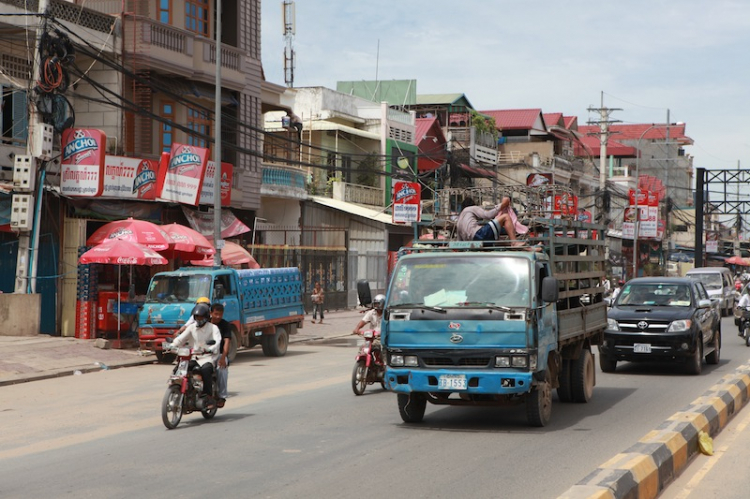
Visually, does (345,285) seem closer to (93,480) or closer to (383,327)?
(383,327)

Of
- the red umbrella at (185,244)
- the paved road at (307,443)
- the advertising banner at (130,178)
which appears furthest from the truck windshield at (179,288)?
the advertising banner at (130,178)

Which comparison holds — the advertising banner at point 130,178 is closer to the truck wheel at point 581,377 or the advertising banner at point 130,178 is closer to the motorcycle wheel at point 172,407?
the motorcycle wheel at point 172,407

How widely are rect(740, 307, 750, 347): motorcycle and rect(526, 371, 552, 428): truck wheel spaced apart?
1558cm

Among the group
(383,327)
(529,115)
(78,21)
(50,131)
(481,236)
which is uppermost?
(529,115)

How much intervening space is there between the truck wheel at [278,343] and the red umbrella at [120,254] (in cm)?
322

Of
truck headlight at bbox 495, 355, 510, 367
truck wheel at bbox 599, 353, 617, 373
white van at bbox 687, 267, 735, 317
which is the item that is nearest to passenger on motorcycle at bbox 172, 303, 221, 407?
truck headlight at bbox 495, 355, 510, 367

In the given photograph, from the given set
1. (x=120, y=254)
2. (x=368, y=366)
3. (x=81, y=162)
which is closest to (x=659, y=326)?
(x=368, y=366)

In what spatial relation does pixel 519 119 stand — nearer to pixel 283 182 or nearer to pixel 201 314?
pixel 283 182

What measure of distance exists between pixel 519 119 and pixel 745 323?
44.2 metres

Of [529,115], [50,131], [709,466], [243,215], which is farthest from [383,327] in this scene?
[529,115]

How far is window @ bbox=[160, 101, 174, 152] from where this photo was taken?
28484 mm

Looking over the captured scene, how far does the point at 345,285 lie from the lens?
41.3 m

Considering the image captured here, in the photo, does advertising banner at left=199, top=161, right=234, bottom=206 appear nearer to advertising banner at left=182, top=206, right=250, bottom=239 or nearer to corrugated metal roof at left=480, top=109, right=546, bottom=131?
advertising banner at left=182, top=206, right=250, bottom=239

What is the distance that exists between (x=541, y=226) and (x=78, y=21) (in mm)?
16687
